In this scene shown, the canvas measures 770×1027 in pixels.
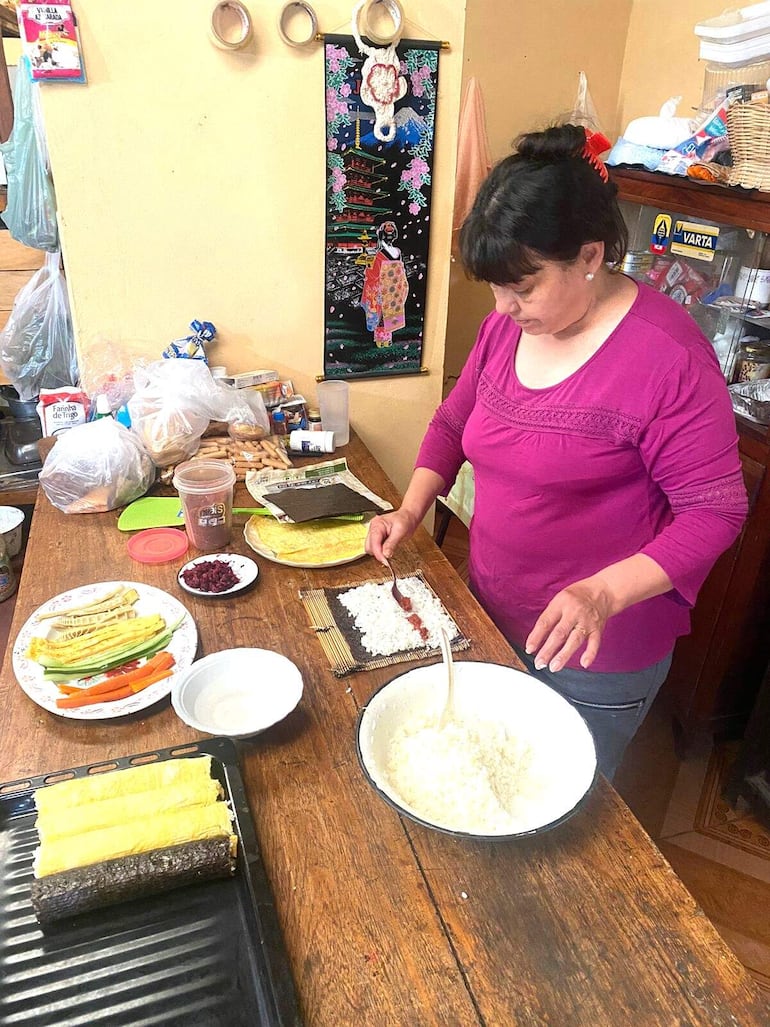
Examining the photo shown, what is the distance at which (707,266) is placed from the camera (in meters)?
2.30

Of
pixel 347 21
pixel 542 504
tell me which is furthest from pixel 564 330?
pixel 347 21

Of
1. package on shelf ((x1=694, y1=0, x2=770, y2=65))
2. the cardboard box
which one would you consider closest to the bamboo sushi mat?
the cardboard box

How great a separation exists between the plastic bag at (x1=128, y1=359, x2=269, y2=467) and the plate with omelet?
31 cm

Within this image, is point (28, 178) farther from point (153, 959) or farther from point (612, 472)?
point (153, 959)

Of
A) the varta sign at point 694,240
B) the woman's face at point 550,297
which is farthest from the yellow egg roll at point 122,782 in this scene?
the varta sign at point 694,240

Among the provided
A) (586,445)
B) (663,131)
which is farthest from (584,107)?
(586,445)

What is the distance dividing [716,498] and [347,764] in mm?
658

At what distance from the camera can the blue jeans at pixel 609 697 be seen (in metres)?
1.32

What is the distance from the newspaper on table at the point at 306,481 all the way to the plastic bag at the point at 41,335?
82 centimetres

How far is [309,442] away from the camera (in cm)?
188

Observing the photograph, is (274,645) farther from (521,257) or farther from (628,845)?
(521,257)

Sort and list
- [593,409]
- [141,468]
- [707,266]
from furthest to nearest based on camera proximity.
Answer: [707,266]
[141,468]
[593,409]

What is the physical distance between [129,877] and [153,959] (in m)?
0.08

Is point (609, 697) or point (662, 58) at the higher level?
point (662, 58)
